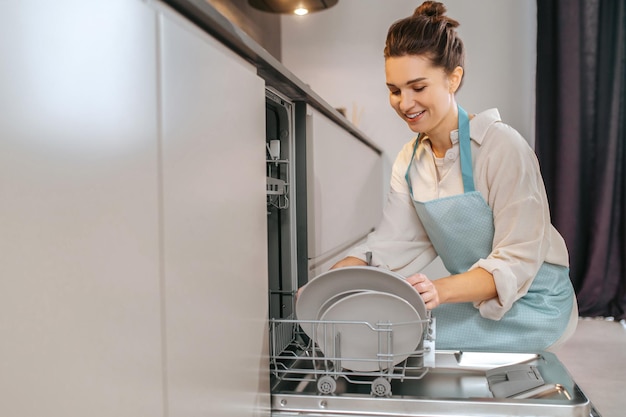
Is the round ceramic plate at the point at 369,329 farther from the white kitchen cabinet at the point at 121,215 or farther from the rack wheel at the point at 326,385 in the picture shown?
the white kitchen cabinet at the point at 121,215

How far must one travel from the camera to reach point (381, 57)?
128 inches

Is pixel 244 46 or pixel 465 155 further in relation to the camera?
pixel 465 155

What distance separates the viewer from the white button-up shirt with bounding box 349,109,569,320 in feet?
Result: 4.20

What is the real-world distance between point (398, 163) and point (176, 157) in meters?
1.04

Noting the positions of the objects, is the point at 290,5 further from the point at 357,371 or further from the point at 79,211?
the point at 79,211

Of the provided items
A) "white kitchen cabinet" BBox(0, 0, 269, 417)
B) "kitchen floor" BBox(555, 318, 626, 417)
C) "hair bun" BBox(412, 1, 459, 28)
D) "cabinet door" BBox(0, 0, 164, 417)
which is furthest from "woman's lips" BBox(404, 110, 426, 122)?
"kitchen floor" BBox(555, 318, 626, 417)

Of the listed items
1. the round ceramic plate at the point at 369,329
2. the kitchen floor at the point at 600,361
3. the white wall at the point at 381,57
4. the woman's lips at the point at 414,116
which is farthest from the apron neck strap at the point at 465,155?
the white wall at the point at 381,57

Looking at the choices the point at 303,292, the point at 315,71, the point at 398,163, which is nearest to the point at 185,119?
the point at 303,292

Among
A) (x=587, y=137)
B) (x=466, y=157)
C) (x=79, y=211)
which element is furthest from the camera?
(x=587, y=137)

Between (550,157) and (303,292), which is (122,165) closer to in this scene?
(303,292)

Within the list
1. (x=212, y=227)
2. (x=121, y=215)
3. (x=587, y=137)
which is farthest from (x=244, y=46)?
(x=587, y=137)

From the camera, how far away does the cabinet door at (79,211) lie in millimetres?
450

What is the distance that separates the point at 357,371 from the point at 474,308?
Result: 0.50 m

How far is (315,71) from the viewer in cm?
334
